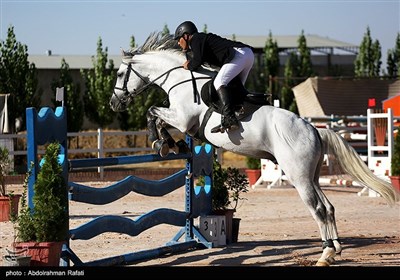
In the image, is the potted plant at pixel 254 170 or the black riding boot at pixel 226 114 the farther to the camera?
the potted plant at pixel 254 170

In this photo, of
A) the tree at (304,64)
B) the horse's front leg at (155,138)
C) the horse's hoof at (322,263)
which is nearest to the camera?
the horse's hoof at (322,263)

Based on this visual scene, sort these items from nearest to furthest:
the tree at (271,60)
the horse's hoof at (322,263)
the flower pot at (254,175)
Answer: the horse's hoof at (322,263) < the flower pot at (254,175) < the tree at (271,60)

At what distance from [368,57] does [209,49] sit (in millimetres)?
38630

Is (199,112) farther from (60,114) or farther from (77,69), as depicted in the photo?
(77,69)

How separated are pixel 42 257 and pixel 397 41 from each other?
42.2m

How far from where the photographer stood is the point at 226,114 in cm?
872

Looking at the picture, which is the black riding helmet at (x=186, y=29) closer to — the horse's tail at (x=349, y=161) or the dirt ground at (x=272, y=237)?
the horse's tail at (x=349, y=161)

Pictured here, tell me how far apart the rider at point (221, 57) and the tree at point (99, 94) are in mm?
26640

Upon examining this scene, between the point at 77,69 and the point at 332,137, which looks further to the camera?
the point at 77,69

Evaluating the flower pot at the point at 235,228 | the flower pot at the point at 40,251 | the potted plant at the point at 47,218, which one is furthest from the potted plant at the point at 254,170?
the flower pot at the point at 40,251

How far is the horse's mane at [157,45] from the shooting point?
9.84m

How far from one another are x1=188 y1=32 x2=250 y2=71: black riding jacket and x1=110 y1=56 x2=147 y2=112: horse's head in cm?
98

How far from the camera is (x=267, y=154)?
29.7 feet

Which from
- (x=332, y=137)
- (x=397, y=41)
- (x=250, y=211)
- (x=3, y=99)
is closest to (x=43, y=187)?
(x=332, y=137)
